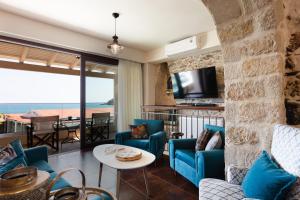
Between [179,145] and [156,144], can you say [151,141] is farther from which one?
[179,145]

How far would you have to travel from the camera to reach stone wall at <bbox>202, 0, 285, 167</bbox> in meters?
1.43

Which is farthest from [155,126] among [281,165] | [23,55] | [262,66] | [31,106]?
[31,106]

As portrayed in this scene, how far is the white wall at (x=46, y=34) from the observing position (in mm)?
3105

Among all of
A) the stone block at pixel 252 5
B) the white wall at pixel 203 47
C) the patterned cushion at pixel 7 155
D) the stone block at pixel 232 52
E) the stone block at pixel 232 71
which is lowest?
the patterned cushion at pixel 7 155

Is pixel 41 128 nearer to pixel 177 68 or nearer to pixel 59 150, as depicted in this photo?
pixel 59 150

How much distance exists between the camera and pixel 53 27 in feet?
11.8

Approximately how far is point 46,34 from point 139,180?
10.8 ft

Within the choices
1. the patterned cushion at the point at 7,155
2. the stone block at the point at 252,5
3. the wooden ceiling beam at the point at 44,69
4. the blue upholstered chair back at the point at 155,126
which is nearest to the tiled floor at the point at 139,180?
the blue upholstered chair back at the point at 155,126

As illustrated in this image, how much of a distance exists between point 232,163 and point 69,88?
5.65 metres

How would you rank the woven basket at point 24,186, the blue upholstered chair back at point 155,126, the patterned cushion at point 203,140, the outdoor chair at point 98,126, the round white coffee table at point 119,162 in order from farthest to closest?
the outdoor chair at point 98,126, the blue upholstered chair back at point 155,126, the patterned cushion at point 203,140, the round white coffee table at point 119,162, the woven basket at point 24,186

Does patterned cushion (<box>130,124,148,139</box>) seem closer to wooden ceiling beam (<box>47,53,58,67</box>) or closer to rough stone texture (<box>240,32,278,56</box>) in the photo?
rough stone texture (<box>240,32,278,56</box>)

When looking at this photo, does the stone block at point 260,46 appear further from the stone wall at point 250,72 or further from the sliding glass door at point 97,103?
the sliding glass door at point 97,103

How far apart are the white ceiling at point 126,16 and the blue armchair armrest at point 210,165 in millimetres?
2363

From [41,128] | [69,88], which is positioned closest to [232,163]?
[41,128]
